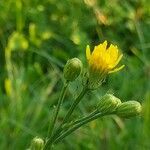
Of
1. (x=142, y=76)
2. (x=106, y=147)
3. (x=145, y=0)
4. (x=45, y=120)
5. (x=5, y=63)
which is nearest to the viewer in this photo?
(x=106, y=147)

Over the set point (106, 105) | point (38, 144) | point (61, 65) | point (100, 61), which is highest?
point (61, 65)

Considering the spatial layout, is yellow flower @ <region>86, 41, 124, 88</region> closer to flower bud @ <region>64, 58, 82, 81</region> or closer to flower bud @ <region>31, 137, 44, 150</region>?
flower bud @ <region>64, 58, 82, 81</region>

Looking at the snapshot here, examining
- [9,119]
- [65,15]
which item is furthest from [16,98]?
[65,15]

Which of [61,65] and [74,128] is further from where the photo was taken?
[61,65]

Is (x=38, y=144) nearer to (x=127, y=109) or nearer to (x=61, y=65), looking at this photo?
(x=127, y=109)

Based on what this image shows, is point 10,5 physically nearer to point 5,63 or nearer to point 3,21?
point 3,21

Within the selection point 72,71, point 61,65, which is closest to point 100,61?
point 72,71

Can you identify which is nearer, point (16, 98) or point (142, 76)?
point (16, 98)

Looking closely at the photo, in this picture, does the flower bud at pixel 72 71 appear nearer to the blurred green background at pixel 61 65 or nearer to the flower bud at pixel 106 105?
the flower bud at pixel 106 105

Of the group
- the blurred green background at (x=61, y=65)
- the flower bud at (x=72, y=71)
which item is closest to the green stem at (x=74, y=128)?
the flower bud at (x=72, y=71)
